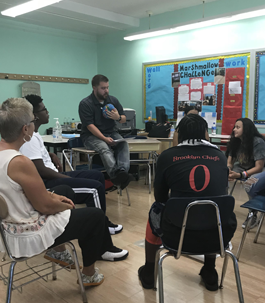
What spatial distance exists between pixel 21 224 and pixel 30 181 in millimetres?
234

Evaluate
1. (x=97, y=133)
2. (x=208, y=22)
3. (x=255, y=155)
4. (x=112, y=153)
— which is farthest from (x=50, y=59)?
(x=255, y=155)

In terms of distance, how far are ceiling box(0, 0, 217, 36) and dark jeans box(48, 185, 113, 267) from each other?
449cm

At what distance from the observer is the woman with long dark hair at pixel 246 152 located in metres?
2.95

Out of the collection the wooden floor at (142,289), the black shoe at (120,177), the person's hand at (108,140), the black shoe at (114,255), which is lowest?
the wooden floor at (142,289)

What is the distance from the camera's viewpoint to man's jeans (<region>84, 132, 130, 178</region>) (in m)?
3.34

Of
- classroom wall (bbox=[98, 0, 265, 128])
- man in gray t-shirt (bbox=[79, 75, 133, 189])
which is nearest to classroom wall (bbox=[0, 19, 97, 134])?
classroom wall (bbox=[98, 0, 265, 128])

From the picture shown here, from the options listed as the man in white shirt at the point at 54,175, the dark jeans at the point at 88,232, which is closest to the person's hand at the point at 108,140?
the man in white shirt at the point at 54,175

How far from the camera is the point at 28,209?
152cm

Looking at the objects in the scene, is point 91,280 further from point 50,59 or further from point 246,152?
point 50,59

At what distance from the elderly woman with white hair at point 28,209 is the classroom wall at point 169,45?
14.0ft

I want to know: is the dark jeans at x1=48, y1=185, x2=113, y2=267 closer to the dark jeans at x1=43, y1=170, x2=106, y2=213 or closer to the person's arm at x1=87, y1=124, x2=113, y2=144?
the dark jeans at x1=43, y1=170, x2=106, y2=213

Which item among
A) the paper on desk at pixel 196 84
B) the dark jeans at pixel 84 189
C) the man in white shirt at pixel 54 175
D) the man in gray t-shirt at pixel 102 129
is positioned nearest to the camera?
the man in white shirt at pixel 54 175

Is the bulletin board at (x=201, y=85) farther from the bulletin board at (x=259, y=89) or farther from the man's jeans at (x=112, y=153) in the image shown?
the man's jeans at (x=112, y=153)

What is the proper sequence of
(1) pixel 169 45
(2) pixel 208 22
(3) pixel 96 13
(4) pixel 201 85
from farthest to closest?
(1) pixel 169 45, (3) pixel 96 13, (4) pixel 201 85, (2) pixel 208 22
